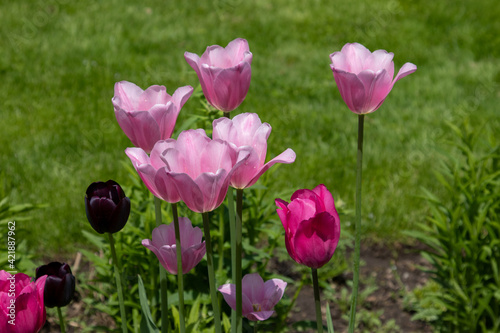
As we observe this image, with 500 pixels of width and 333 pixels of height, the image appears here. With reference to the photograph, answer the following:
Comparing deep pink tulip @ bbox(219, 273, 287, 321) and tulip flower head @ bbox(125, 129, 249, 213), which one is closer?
tulip flower head @ bbox(125, 129, 249, 213)

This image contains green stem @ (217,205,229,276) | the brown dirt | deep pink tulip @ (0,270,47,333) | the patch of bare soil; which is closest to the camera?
deep pink tulip @ (0,270,47,333)

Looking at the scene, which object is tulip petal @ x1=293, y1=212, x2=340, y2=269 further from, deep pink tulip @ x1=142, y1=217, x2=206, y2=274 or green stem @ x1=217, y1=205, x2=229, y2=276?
green stem @ x1=217, y1=205, x2=229, y2=276

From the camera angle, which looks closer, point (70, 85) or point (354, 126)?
point (354, 126)

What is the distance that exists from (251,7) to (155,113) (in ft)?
18.2

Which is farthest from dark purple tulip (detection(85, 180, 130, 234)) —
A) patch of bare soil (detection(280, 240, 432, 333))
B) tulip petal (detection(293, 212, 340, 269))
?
patch of bare soil (detection(280, 240, 432, 333))

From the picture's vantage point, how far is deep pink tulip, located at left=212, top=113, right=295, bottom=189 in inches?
39.4

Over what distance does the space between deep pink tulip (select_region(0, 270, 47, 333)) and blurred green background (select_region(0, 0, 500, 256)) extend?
4.91 feet

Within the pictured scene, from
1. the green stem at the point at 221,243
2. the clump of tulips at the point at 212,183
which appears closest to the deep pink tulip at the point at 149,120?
the clump of tulips at the point at 212,183

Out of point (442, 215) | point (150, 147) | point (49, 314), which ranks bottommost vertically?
point (49, 314)

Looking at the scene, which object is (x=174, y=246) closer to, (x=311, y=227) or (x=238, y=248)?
(x=238, y=248)

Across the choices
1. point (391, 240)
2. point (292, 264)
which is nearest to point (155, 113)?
point (292, 264)

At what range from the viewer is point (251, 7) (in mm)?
6398

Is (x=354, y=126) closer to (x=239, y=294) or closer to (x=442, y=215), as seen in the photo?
(x=442, y=215)

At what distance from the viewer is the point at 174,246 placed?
1.12 m
